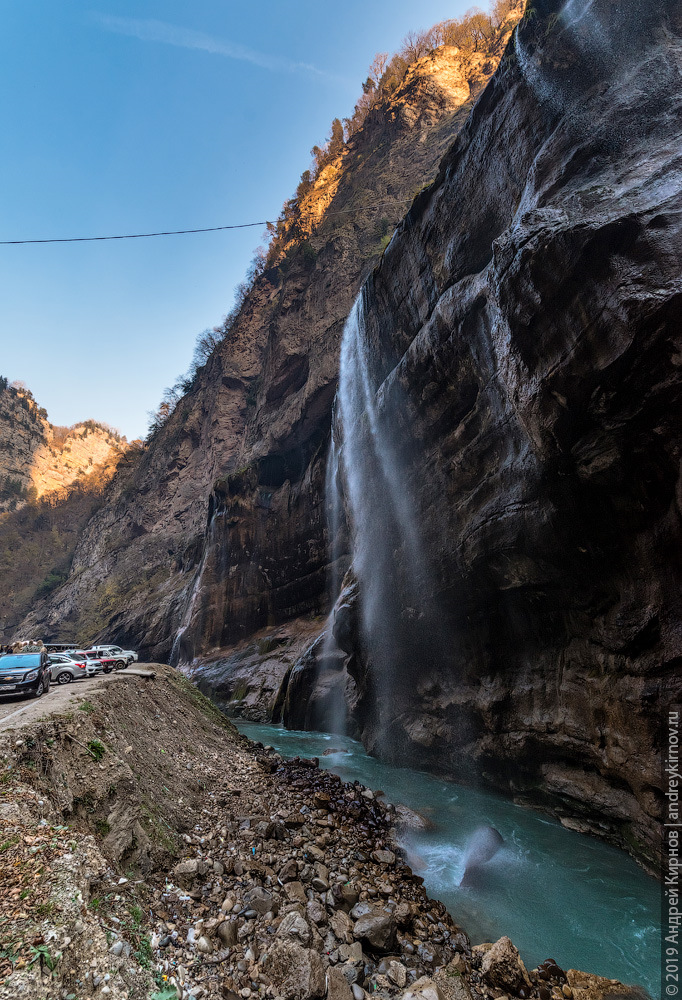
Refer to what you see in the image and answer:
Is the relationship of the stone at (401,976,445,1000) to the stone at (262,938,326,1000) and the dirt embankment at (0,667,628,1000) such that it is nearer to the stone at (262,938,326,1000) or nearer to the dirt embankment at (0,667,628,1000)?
the dirt embankment at (0,667,628,1000)

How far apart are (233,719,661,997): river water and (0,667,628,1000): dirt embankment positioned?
677mm

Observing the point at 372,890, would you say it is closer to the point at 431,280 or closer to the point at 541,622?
the point at 541,622

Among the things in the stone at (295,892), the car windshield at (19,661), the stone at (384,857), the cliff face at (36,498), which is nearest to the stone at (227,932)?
the stone at (295,892)

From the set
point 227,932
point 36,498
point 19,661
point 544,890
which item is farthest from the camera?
point 36,498

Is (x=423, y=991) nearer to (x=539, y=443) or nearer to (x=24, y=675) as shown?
(x=539, y=443)

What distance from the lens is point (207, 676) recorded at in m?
27.9

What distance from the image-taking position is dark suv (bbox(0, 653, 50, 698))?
35.5ft

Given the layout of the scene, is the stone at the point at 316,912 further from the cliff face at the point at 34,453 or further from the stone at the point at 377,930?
the cliff face at the point at 34,453

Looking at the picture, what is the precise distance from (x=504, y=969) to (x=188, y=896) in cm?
389

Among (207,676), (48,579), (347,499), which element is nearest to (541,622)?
(347,499)

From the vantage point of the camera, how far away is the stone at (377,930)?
205 inches

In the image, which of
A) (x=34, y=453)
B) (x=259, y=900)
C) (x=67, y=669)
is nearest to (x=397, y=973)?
(x=259, y=900)

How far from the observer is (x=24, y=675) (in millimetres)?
10969

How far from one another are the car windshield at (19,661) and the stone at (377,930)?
10.3 m
